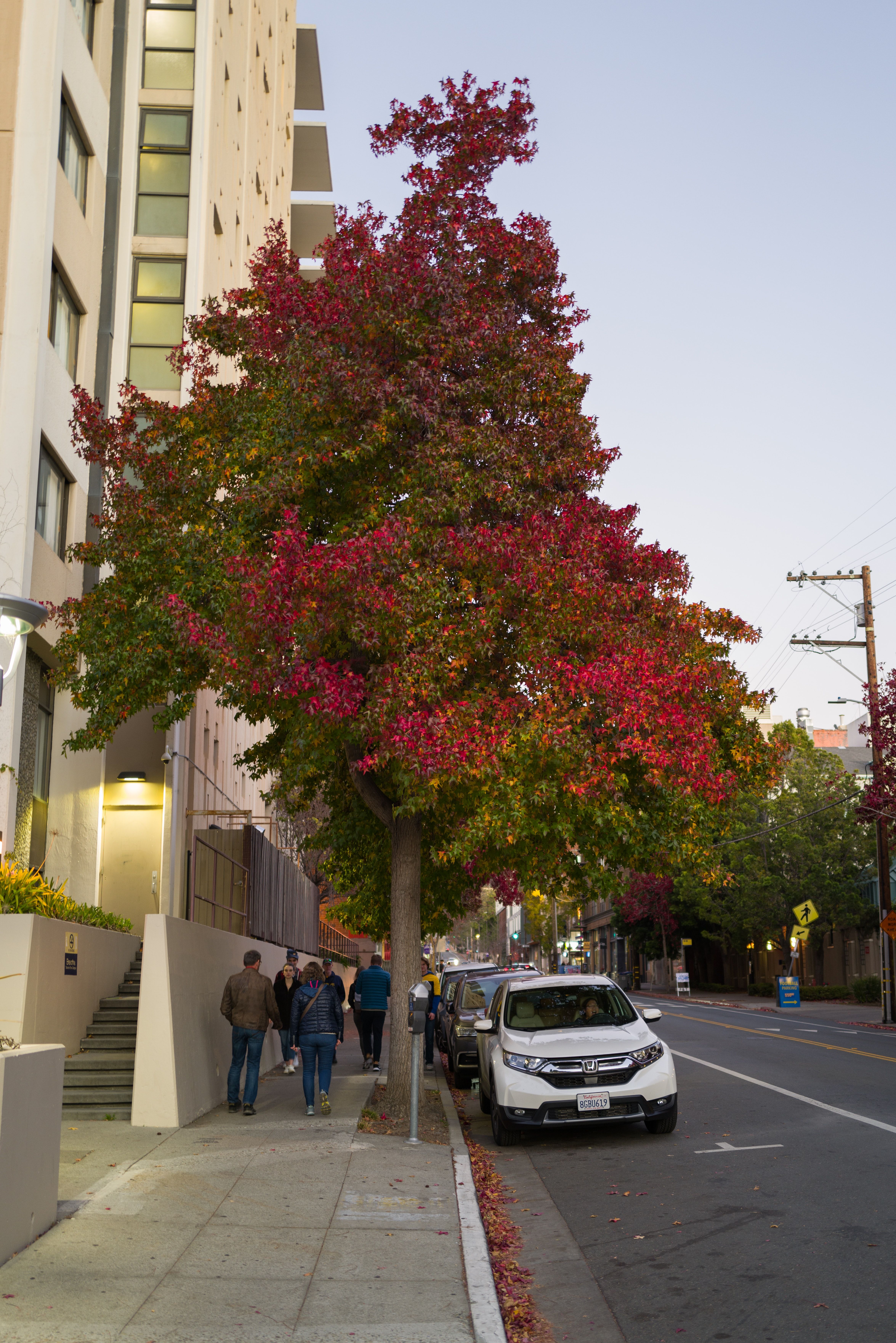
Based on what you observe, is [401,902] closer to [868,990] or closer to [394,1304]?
[394,1304]

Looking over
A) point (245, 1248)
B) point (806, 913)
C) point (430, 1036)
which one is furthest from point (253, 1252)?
point (806, 913)

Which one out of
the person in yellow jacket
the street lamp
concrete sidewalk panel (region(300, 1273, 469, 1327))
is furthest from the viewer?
the person in yellow jacket

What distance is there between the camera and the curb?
20.4ft

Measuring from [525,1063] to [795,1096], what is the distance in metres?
4.66

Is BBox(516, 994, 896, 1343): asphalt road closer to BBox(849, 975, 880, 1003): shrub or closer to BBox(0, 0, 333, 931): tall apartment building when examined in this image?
BBox(0, 0, 333, 931): tall apartment building

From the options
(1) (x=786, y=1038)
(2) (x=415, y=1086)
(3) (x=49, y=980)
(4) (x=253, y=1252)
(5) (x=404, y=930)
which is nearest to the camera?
(4) (x=253, y=1252)

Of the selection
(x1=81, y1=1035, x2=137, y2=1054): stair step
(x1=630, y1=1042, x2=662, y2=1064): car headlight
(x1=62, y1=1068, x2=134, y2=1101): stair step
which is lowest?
(x1=62, y1=1068, x2=134, y2=1101): stair step

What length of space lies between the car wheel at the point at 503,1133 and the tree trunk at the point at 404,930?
1849mm

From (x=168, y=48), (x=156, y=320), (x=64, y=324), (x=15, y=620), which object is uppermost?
(x=168, y=48)

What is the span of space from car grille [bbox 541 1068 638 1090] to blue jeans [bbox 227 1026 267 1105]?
12.8 ft

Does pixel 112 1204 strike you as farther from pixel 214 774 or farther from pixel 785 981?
pixel 785 981

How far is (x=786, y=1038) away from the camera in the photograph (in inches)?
1016

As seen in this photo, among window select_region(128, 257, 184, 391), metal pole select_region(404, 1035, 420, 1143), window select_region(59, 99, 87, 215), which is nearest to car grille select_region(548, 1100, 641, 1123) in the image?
metal pole select_region(404, 1035, 420, 1143)

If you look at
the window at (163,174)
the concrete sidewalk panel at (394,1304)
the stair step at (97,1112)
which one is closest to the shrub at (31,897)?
the stair step at (97,1112)
